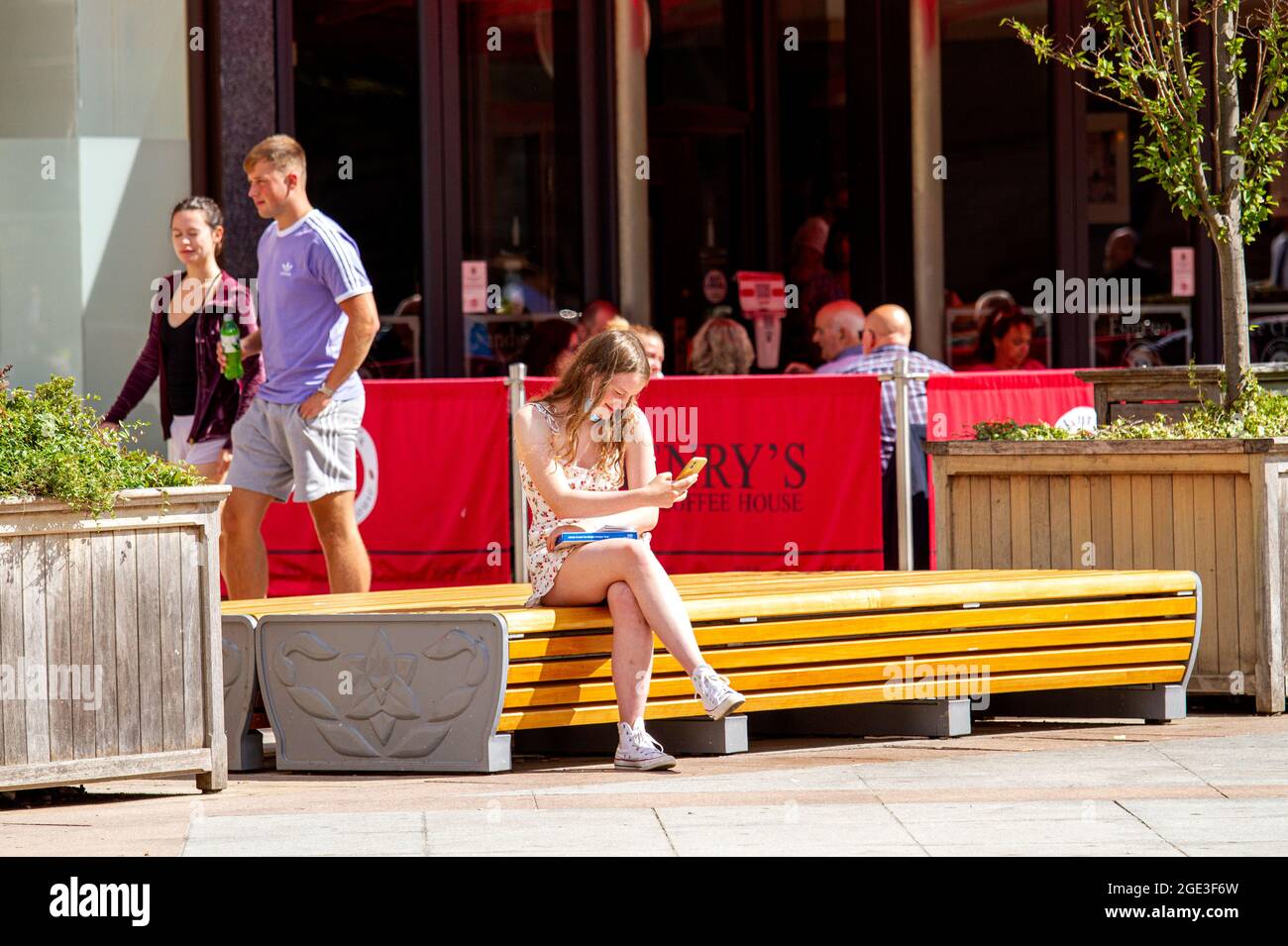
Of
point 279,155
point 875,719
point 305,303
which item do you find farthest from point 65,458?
point 875,719

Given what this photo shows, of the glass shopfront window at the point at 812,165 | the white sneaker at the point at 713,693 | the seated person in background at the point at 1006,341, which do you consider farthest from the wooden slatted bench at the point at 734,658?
the glass shopfront window at the point at 812,165

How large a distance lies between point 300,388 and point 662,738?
230cm

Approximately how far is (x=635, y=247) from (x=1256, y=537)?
303 inches

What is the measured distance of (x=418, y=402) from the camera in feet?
37.7

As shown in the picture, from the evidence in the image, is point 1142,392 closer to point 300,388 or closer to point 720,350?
point 300,388

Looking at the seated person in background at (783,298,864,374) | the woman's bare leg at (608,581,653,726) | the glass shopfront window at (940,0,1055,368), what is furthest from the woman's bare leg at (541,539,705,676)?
the glass shopfront window at (940,0,1055,368)

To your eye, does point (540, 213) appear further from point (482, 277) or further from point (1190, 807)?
point (1190, 807)

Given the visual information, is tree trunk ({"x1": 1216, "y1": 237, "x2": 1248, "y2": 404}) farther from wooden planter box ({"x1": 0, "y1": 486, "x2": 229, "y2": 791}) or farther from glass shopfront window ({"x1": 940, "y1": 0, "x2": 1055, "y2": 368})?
glass shopfront window ({"x1": 940, "y1": 0, "x2": 1055, "y2": 368})

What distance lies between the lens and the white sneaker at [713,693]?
7012mm

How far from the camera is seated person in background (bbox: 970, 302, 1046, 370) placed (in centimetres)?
1534

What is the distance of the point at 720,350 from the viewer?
15633 millimetres
